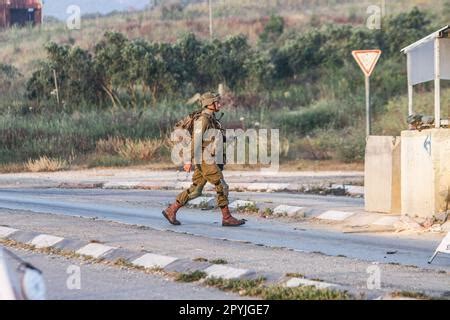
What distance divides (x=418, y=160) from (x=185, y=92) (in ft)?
104

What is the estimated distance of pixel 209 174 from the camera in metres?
16.7

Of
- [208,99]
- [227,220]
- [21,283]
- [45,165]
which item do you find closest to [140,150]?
[45,165]

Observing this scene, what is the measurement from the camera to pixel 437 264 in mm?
12719

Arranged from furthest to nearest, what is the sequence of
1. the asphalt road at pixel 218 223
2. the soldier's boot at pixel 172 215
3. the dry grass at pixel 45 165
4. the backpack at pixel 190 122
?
the dry grass at pixel 45 165
the soldier's boot at pixel 172 215
the backpack at pixel 190 122
the asphalt road at pixel 218 223

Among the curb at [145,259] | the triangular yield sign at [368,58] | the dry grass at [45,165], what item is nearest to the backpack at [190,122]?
the curb at [145,259]

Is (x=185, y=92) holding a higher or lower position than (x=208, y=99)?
higher

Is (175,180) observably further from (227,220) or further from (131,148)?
(227,220)

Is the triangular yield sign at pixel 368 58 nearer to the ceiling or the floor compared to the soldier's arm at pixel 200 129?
nearer to the ceiling

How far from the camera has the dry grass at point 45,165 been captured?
32.7 m

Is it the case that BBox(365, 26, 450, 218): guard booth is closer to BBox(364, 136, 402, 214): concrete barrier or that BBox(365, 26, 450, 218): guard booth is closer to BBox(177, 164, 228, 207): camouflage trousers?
BBox(364, 136, 402, 214): concrete barrier

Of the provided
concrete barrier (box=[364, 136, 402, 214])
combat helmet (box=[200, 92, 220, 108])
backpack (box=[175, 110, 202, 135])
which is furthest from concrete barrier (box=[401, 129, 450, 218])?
backpack (box=[175, 110, 202, 135])

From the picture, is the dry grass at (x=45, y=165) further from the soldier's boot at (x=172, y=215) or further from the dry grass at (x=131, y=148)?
the soldier's boot at (x=172, y=215)

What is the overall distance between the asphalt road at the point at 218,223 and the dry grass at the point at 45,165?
673 centimetres
